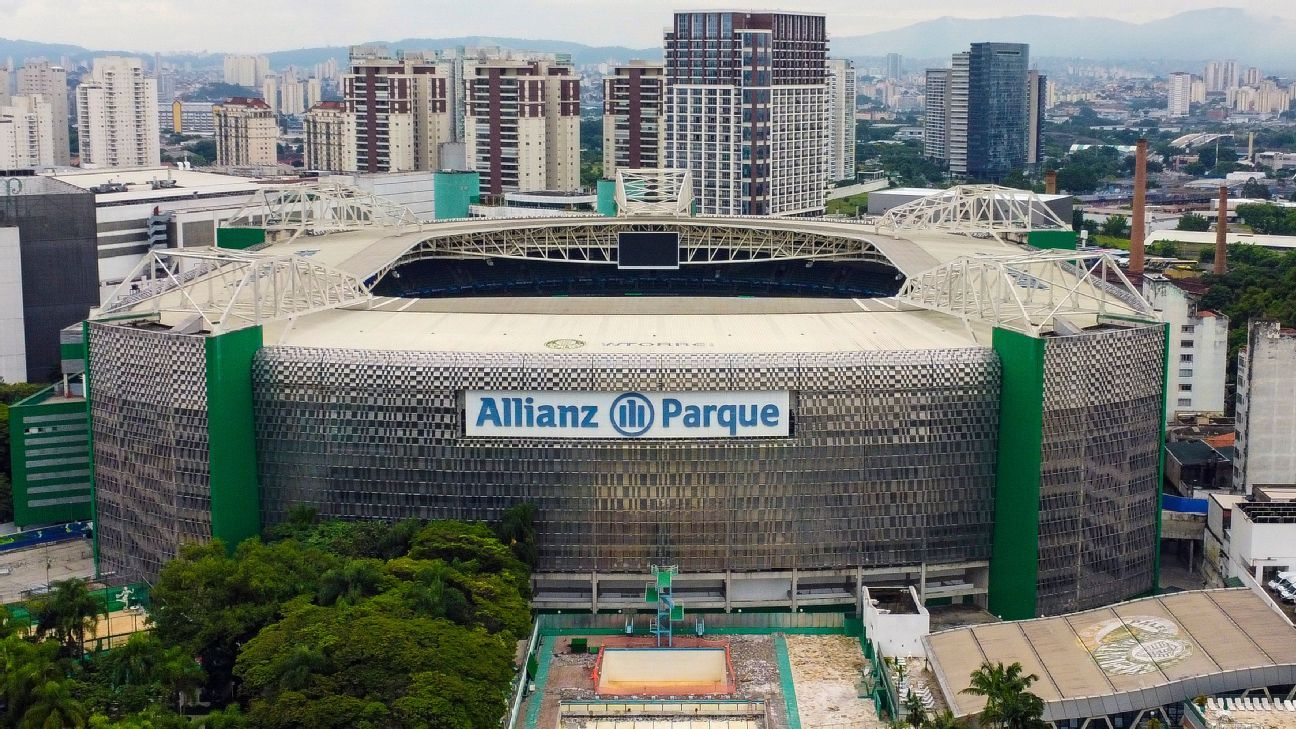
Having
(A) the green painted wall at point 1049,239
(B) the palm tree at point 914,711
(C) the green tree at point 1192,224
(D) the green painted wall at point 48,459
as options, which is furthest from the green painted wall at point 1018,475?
(C) the green tree at point 1192,224

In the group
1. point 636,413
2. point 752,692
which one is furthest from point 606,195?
point 752,692

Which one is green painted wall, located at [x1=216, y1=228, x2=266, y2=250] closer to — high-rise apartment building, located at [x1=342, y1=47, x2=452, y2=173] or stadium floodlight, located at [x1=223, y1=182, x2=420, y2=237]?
stadium floodlight, located at [x1=223, y1=182, x2=420, y2=237]

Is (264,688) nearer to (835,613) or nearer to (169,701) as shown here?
(169,701)

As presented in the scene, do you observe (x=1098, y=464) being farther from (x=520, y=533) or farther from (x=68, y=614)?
(x=68, y=614)

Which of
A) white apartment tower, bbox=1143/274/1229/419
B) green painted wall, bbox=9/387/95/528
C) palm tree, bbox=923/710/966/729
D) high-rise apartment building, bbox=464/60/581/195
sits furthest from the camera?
high-rise apartment building, bbox=464/60/581/195

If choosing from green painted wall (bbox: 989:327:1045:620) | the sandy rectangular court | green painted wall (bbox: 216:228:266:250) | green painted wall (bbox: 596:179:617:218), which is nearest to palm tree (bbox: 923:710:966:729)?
the sandy rectangular court

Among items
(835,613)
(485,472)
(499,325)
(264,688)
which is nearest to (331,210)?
(499,325)
